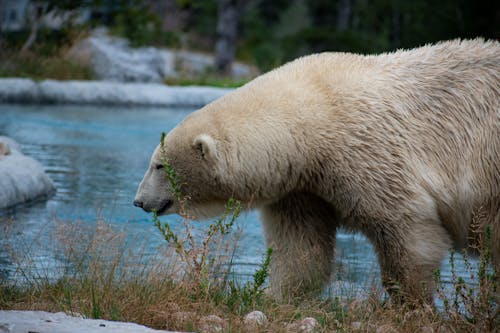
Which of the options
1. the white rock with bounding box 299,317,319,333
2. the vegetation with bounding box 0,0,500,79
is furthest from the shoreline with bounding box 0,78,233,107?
the white rock with bounding box 299,317,319,333

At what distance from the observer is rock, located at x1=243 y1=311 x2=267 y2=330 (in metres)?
3.64

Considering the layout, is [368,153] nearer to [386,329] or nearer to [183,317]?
[386,329]

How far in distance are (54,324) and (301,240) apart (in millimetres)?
1896

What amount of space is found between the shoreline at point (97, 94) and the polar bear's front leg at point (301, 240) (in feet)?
34.1

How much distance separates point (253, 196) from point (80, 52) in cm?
1480

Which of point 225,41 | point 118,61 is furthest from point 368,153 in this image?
point 225,41

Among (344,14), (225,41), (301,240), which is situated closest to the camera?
(301,240)

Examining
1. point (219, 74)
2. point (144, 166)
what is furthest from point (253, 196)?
point (219, 74)

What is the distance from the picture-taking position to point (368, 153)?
4402 millimetres

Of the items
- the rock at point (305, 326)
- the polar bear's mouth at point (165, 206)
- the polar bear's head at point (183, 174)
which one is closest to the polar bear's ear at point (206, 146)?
the polar bear's head at point (183, 174)

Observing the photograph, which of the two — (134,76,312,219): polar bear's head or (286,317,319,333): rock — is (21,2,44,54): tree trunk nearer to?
(134,76,312,219): polar bear's head

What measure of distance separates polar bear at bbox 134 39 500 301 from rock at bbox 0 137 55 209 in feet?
9.76

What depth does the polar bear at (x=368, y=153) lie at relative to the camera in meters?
4.37

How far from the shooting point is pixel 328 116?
4480mm
